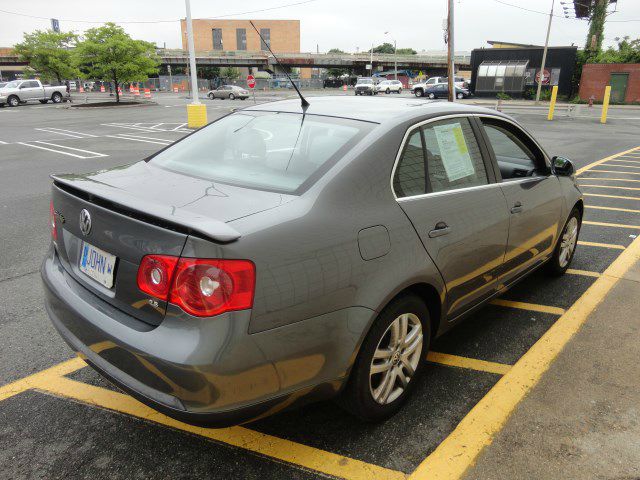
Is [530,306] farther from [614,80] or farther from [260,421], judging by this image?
[614,80]

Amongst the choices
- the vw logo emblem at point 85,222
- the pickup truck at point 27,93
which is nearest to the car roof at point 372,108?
the vw logo emblem at point 85,222

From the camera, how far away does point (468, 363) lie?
3262mm

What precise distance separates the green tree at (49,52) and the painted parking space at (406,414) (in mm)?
46671

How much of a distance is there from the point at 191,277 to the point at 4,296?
10.1ft

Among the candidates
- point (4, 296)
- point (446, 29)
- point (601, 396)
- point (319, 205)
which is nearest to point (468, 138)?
point (319, 205)

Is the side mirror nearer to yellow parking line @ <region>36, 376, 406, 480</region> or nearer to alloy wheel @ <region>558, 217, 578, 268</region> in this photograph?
alloy wheel @ <region>558, 217, 578, 268</region>

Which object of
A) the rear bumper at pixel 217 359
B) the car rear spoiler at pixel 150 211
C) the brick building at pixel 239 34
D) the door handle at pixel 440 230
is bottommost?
the rear bumper at pixel 217 359

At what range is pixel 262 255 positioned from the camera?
76.4 inches

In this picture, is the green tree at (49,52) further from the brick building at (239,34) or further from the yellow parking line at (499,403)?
the brick building at (239,34)

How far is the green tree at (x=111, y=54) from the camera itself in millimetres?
31922

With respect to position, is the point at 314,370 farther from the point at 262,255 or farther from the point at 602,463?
the point at 602,463

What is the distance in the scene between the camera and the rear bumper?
6.18ft

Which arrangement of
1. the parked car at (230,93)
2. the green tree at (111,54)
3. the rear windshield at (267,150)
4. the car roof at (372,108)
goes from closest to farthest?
the rear windshield at (267,150), the car roof at (372,108), the green tree at (111,54), the parked car at (230,93)

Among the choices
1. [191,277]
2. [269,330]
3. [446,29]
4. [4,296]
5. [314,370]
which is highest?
[446,29]
